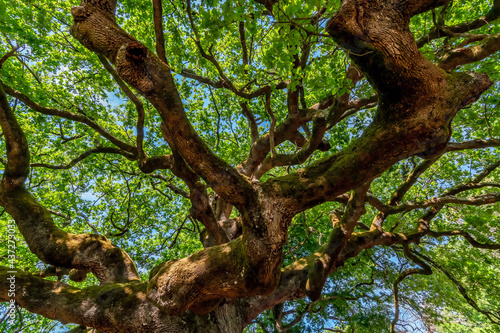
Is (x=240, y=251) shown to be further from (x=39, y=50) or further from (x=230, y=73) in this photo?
(x=39, y=50)

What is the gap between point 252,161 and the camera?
247 inches

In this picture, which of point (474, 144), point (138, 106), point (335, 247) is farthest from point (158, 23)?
point (474, 144)

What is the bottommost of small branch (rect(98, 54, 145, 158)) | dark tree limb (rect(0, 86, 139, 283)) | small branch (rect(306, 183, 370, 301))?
small branch (rect(306, 183, 370, 301))

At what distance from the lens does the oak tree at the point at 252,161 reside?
2.35 metres

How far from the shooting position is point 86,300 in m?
3.22

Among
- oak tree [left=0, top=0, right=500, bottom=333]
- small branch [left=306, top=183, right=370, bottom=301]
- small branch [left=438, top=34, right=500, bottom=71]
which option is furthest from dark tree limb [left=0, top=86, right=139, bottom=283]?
small branch [left=438, top=34, right=500, bottom=71]

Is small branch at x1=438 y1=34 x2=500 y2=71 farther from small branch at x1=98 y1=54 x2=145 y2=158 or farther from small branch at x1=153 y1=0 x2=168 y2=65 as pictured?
small branch at x1=98 y1=54 x2=145 y2=158

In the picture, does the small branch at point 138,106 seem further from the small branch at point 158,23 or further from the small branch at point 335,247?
the small branch at point 335,247

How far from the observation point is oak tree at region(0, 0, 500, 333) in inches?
92.7

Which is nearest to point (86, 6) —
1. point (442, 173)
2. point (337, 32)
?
point (337, 32)

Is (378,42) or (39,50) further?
(39,50)

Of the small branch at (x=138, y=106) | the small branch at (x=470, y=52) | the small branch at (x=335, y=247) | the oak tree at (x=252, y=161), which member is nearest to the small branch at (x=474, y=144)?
the oak tree at (x=252, y=161)

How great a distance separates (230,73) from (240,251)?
21.4 ft

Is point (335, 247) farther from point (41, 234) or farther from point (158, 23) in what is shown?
point (41, 234)
